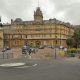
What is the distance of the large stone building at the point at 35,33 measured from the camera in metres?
157

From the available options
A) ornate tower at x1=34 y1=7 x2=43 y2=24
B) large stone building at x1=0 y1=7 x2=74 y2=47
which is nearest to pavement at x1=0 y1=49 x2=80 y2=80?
large stone building at x1=0 y1=7 x2=74 y2=47

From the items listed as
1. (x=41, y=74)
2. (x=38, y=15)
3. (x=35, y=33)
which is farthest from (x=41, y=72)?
(x=38, y=15)

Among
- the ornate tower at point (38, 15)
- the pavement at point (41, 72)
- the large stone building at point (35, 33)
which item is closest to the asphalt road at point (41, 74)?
the pavement at point (41, 72)

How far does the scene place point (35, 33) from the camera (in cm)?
16038

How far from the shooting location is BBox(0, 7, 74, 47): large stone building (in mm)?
157375

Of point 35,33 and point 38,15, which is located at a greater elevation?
point 38,15

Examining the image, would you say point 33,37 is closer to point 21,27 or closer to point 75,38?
point 21,27

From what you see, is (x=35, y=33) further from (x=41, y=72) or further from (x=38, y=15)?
(x=41, y=72)

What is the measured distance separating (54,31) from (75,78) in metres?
128

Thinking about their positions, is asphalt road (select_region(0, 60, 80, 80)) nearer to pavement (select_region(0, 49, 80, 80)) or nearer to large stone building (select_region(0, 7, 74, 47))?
pavement (select_region(0, 49, 80, 80))

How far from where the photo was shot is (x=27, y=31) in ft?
533

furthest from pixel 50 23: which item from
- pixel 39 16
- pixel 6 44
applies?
pixel 6 44

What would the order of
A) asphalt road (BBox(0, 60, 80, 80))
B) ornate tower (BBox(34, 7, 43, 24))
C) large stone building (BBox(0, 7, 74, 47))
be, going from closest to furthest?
asphalt road (BBox(0, 60, 80, 80))
large stone building (BBox(0, 7, 74, 47))
ornate tower (BBox(34, 7, 43, 24))

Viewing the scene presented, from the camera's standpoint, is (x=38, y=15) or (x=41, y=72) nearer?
(x=41, y=72)
